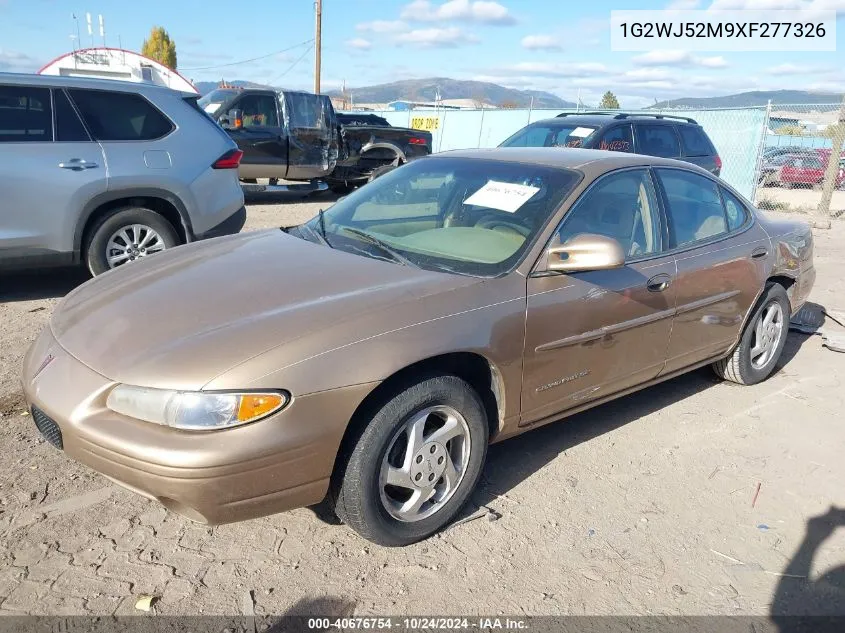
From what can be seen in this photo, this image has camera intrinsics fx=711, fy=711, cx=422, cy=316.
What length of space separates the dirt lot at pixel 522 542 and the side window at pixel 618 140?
6.60 m

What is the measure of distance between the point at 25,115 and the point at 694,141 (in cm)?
935

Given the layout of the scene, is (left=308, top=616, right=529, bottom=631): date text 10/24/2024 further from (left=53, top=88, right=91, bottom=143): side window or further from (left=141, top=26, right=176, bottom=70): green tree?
(left=141, top=26, right=176, bottom=70): green tree

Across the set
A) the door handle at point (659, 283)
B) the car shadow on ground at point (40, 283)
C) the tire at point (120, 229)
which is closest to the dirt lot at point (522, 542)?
the door handle at point (659, 283)

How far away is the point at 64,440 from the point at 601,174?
274cm

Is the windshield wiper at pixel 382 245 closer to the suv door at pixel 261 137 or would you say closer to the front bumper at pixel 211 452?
the front bumper at pixel 211 452

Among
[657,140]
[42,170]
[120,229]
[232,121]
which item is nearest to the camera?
[42,170]

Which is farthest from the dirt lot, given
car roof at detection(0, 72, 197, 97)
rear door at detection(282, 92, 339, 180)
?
rear door at detection(282, 92, 339, 180)

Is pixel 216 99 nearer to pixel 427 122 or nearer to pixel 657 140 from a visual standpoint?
pixel 657 140

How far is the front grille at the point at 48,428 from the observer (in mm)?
2648

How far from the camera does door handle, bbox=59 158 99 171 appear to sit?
5656mm

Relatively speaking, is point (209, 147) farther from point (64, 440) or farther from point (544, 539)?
point (544, 539)

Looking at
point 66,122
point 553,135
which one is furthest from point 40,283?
point 553,135

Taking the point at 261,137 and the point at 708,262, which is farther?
the point at 261,137

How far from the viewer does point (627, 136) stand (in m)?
10.3
